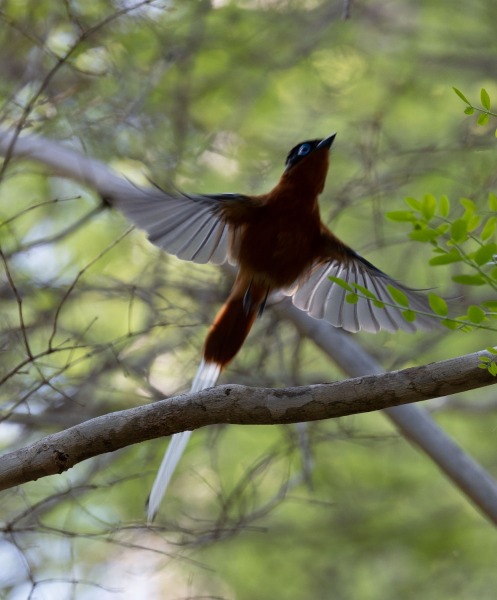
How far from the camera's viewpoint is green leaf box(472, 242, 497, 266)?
74.4 inches

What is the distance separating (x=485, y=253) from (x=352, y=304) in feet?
7.02

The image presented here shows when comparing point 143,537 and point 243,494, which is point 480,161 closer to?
point 243,494

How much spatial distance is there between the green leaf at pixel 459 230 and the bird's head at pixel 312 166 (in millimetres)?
2327

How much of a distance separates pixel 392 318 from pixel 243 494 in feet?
3.74

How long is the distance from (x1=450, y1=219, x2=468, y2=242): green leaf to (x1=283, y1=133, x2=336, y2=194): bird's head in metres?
2.33

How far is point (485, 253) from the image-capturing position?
1901 millimetres

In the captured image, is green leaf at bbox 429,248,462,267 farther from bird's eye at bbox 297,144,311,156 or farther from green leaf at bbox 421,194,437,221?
bird's eye at bbox 297,144,311,156

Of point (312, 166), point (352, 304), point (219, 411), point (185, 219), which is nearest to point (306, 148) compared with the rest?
point (312, 166)

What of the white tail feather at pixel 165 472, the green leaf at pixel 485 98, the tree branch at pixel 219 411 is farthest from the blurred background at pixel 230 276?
the green leaf at pixel 485 98

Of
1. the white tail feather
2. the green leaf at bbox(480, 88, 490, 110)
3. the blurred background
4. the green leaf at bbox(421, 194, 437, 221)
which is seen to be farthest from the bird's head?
the green leaf at bbox(421, 194, 437, 221)

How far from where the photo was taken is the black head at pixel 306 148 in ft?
14.1

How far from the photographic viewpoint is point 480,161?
5699 millimetres

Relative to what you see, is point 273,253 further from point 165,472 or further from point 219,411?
point 219,411

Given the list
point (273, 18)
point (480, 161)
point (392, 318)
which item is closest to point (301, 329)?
point (392, 318)
